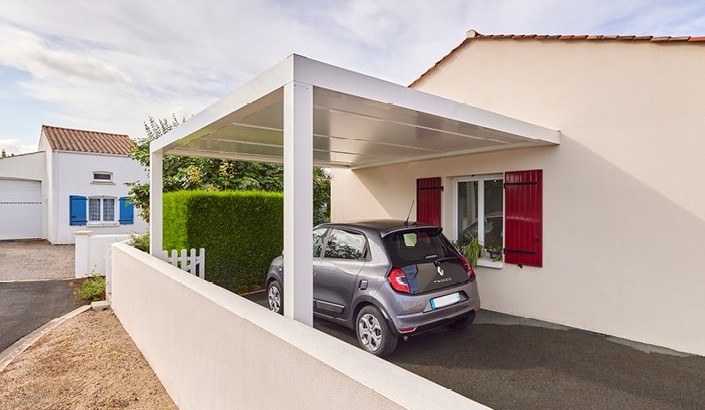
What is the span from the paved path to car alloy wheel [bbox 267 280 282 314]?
3722 millimetres

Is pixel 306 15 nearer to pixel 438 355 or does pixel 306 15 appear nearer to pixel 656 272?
pixel 438 355

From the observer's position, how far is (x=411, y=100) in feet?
12.1

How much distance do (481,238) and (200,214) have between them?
544 cm

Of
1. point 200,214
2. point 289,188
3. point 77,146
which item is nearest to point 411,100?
point 289,188

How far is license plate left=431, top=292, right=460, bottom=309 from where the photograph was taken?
4348mm

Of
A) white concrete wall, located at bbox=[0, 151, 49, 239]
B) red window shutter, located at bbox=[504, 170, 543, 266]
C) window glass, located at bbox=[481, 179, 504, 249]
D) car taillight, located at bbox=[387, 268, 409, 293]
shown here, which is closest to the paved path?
car taillight, located at bbox=[387, 268, 409, 293]

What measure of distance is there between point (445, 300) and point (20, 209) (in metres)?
24.6

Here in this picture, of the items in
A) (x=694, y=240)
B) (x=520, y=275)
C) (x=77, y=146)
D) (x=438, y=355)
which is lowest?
(x=438, y=355)

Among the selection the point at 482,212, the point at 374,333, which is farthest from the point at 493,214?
the point at 374,333

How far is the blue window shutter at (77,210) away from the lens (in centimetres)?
1880

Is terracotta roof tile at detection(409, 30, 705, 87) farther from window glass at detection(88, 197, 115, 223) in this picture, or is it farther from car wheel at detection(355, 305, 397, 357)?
window glass at detection(88, 197, 115, 223)

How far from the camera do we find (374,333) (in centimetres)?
445

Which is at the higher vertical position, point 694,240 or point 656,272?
point 694,240

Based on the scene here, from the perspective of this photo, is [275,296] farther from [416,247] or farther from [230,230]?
[416,247]
